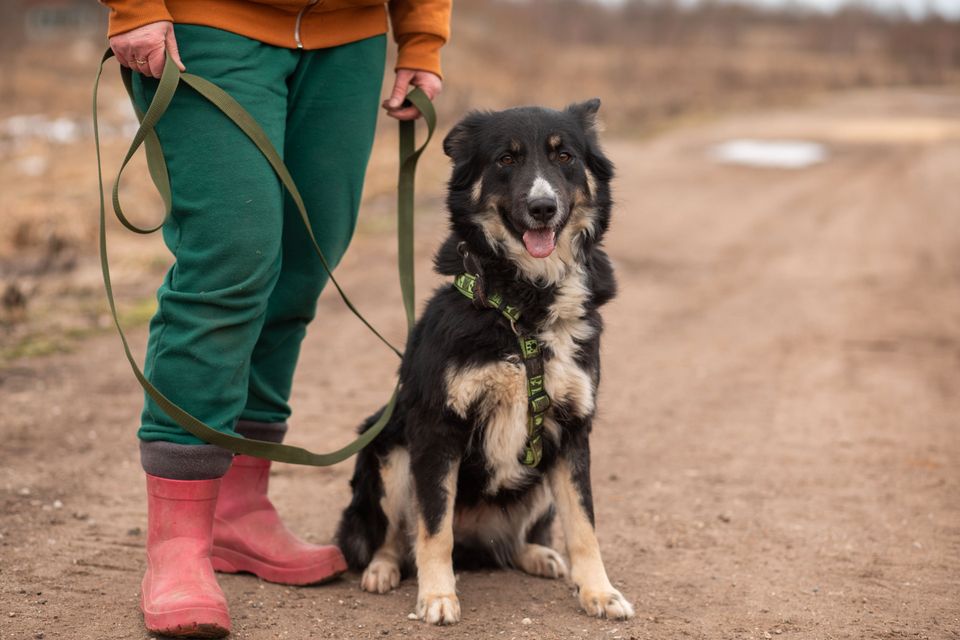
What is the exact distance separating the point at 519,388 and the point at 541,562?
85cm

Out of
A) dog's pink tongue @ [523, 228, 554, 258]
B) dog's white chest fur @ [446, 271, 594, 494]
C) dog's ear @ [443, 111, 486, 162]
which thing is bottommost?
dog's white chest fur @ [446, 271, 594, 494]

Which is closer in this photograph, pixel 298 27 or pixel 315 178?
pixel 298 27

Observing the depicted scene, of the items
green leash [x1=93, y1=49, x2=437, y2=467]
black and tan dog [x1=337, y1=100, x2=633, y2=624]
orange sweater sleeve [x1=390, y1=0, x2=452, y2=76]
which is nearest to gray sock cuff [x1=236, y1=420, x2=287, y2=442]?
green leash [x1=93, y1=49, x2=437, y2=467]

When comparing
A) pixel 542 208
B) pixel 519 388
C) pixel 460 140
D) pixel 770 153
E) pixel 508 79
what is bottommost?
pixel 519 388

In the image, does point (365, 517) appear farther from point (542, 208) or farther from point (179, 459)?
point (542, 208)

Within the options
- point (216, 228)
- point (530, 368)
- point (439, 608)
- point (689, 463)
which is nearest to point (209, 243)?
point (216, 228)

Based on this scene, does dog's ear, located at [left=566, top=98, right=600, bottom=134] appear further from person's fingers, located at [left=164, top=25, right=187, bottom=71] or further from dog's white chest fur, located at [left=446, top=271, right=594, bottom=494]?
person's fingers, located at [left=164, top=25, right=187, bottom=71]

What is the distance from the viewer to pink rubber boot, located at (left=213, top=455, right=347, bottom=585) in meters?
3.43

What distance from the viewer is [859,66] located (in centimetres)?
4256

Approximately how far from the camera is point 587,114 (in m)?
3.71

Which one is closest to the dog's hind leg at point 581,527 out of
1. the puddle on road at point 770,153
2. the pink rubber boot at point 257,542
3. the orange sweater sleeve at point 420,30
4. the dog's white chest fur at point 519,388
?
the dog's white chest fur at point 519,388

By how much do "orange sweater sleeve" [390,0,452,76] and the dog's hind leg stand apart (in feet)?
4.73

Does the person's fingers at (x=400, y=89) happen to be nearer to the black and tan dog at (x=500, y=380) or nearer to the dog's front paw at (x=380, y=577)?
the black and tan dog at (x=500, y=380)

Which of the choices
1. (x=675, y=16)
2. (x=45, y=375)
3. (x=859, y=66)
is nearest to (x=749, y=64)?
(x=859, y=66)
